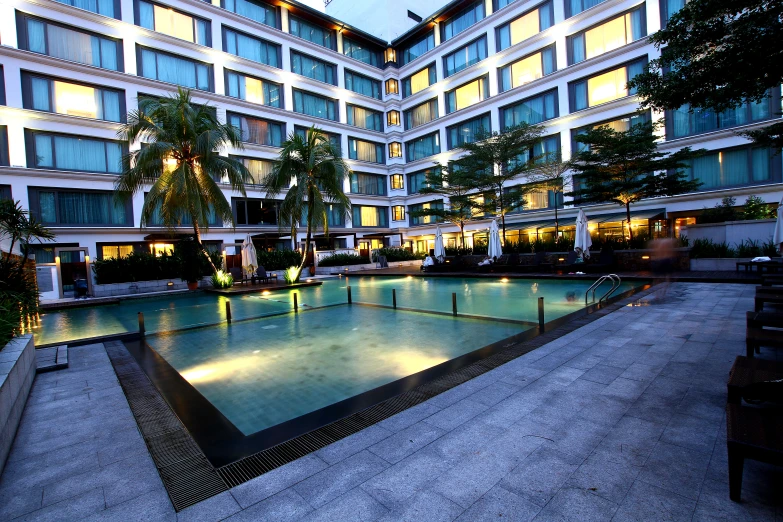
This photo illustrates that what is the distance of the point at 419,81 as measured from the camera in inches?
1666

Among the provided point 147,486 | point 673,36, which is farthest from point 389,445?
point 673,36

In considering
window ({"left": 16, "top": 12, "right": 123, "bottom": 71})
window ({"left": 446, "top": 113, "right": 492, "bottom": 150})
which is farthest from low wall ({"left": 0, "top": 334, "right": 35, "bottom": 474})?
window ({"left": 446, "top": 113, "right": 492, "bottom": 150})

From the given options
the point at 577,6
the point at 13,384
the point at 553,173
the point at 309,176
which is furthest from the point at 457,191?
the point at 13,384

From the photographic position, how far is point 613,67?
1085 inches

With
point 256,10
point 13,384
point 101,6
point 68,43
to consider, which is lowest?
point 13,384

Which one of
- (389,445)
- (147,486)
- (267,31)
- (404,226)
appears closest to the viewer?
(147,486)

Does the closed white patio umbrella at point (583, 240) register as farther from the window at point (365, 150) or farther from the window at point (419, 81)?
the window at point (419, 81)

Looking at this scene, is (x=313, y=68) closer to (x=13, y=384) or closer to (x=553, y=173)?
(x=553, y=173)

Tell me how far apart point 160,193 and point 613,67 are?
101 feet

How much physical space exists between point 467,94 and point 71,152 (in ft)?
107

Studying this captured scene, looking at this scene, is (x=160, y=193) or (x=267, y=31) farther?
(x=267, y=31)

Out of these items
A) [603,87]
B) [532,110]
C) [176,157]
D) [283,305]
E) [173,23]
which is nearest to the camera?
[283,305]

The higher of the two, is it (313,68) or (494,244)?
(313,68)

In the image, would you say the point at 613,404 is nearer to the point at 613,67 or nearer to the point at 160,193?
the point at 160,193
